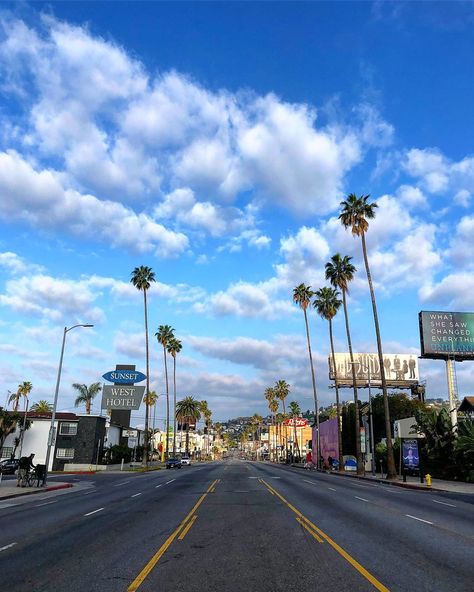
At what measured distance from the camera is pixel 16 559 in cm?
923

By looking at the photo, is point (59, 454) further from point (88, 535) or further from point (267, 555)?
point (267, 555)

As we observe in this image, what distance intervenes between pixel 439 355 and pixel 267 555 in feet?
196

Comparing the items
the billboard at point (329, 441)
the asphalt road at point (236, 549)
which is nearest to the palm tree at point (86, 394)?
the billboard at point (329, 441)

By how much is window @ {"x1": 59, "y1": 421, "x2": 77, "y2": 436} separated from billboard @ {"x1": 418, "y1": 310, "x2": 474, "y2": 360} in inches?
1717

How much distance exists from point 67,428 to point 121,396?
8.38 meters

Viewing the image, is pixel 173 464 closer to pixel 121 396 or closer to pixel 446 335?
pixel 121 396

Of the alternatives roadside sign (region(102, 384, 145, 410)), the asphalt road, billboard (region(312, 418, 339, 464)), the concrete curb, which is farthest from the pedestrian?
billboard (region(312, 418, 339, 464))

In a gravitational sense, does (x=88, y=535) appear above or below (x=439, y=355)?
below

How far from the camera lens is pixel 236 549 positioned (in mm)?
9898

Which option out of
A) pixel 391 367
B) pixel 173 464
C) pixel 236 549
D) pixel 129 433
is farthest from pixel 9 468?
pixel 391 367

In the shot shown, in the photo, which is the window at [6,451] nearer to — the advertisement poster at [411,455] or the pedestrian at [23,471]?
the pedestrian at [23,471]

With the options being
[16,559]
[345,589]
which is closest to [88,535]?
[16,559]

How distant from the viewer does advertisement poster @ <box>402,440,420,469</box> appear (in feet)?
125

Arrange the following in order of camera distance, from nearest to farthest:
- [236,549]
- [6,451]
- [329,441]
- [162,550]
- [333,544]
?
[162,550] < [236,549] < [333,544] < [6,451] < [329,441]
